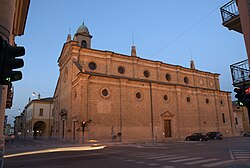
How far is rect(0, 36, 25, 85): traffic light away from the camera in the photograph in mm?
2927

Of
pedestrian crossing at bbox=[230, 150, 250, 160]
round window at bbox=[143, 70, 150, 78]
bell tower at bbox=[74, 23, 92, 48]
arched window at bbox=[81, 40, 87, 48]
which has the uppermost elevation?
bell tower at bbox=[74, 23, 92, 48]

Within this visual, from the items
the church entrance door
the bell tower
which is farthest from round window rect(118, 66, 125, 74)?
the church entrance door

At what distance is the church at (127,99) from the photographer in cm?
2570

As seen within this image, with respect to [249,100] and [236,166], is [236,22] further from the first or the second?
Result: [236,166]

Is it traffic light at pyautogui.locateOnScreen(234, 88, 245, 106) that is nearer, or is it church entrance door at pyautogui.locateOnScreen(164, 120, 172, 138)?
traffic light at pyautogui.locateOnScreen(234, 88, 245, 106)

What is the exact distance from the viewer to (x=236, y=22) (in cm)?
909

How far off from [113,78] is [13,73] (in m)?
24.7

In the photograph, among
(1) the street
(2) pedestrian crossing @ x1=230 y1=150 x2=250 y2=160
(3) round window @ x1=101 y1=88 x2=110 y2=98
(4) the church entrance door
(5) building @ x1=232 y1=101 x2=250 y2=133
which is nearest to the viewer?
(1) the street

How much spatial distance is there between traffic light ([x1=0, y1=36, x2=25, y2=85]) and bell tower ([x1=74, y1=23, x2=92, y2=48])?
31317mm

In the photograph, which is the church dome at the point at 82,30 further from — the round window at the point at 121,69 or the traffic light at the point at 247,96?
the traffic light at the point at 247,96

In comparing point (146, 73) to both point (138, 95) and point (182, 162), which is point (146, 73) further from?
point (182, 162)

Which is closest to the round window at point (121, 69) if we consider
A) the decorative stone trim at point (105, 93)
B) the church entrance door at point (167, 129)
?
the decorative stone trim at point (105, 93)

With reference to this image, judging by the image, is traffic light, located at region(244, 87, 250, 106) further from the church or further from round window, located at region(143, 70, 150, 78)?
round window, located at region(143, 70, 150, 78)

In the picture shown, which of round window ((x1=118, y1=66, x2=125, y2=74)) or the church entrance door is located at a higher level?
round window ((x1=118, y1=66, x2=125, y2=74))
